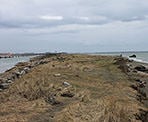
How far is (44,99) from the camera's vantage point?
15219mm

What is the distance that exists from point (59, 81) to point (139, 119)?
268 inches

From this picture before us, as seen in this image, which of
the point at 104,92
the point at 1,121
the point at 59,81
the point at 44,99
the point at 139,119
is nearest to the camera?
the point at 1,121

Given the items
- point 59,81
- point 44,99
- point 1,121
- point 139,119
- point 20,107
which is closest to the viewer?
point 1,121

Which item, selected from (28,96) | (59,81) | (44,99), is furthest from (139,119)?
(59,81)

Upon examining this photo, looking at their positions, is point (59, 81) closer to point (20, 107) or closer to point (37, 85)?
point (37, 85)

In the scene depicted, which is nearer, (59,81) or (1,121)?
(1,121)

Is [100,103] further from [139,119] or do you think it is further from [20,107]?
[20,107]

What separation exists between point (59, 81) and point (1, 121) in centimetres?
730

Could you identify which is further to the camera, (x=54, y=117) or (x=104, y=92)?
(x=104, y=92)

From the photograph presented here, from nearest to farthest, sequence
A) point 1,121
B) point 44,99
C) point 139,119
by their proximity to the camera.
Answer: point 1,121 < point 139,119 < point 44,99

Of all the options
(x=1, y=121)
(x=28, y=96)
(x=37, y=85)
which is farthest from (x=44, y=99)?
(x=1, y=121)

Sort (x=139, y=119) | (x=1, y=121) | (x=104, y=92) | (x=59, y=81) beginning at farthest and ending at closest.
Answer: (x=59, y=81)
(x=104, y=92)
(x=139, y=119)
(x=1, y=121)

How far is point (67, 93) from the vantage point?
52.7 ft

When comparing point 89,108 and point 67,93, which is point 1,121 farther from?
point 67,93
